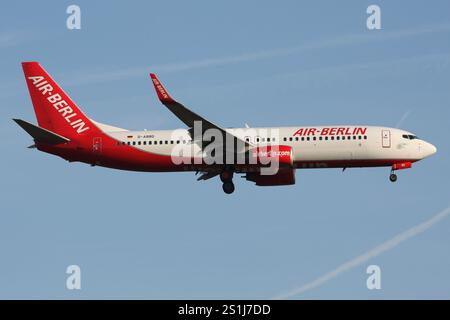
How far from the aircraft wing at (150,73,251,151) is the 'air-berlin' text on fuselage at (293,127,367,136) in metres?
4.55

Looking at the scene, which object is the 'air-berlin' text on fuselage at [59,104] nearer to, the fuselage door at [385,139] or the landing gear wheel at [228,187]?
the landing gear wheel at [228,187]

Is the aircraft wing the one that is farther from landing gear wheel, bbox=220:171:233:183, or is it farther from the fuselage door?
the fuselage door

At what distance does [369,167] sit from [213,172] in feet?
41.2

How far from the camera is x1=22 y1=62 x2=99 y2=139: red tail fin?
8319 cm

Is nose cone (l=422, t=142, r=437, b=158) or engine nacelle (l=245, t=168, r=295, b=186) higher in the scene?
nose cone (l=422, t=142, r=437, b=158)

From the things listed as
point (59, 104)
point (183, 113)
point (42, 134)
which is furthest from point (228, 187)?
point (59, 104)

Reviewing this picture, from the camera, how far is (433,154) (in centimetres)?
7919

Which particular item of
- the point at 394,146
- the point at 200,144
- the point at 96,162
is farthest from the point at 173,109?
the point at 394,146

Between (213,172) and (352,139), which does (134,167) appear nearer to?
(213,172)

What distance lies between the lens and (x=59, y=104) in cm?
8425

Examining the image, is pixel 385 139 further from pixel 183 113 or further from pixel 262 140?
pixel 183 113

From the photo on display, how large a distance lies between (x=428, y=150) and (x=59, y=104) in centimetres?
3029

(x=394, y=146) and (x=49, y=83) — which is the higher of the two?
(x=49, y=83)

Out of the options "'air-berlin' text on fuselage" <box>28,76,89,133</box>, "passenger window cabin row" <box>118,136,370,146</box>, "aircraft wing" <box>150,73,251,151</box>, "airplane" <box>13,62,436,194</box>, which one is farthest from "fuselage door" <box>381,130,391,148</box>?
"'air-berlin' text on fuselage" <box>28,76,89,133</box>
